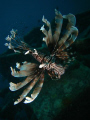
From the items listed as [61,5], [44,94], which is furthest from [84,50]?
[61,5]

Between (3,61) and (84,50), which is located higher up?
(3,61)

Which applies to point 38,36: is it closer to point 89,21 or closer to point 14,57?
point 14,57

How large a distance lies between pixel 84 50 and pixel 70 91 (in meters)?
1.96

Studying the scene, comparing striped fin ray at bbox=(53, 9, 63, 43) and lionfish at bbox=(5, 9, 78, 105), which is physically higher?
striped fin ray at bbox=(53, 9, 63, 43)

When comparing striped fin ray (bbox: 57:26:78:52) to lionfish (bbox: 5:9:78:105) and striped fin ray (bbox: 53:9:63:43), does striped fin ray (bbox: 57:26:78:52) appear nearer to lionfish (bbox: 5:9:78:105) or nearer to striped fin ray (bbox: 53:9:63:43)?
lionfish (bbox: 5:9:78:105)

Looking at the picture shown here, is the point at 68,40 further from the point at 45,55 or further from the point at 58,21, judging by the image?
the point at 45,55

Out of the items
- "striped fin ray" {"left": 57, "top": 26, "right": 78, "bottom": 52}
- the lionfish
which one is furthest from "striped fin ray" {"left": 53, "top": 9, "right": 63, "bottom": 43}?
"striped fin ray" {"left": 57, "top": 26, "right": 78, "bottom": 52}

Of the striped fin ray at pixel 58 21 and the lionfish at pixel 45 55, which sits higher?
the striped fin ray at pixel 58 21

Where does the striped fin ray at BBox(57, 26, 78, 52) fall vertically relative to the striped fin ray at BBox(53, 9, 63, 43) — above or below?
below

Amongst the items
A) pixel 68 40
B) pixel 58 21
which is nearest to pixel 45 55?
pixel 68 40

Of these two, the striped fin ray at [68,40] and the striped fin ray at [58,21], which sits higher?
the striped fin ray at [58,21]

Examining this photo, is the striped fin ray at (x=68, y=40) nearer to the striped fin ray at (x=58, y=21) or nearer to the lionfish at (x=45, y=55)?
the lionfish at (x=45, y=55)

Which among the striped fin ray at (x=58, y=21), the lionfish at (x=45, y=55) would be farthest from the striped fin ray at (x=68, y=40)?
the striped fin ray at (x=58, y=21)

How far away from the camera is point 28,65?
7.53 feet
